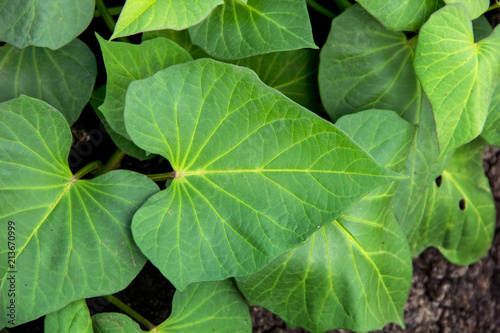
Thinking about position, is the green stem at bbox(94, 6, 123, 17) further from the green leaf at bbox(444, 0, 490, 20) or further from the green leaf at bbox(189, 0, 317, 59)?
the green leaf at bbox(444, 0, 490, 20)

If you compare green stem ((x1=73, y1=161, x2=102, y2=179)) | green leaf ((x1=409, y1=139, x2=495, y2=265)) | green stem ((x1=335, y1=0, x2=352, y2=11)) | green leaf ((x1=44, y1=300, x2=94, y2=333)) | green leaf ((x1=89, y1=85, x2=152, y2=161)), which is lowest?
green leaf ((x1=409, y1=139, x2=495, y2=265))

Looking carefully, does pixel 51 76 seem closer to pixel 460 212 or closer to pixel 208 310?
pixel 208 310

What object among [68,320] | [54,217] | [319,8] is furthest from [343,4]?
[68,320]

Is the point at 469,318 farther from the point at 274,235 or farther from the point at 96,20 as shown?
the point at 96,20

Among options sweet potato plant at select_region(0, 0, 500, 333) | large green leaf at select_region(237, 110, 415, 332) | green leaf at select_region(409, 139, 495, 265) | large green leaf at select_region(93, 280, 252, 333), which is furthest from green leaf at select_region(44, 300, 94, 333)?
green leaf at select_region(409, 139, 495, 265)

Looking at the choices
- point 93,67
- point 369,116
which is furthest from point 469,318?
point 93,67

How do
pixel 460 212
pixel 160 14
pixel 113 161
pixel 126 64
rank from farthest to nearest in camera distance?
pixel 460 212, pixel 113 161, pixel 126 64, pixel 160 14

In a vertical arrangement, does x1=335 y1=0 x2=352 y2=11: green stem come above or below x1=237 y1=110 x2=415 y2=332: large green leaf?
above
